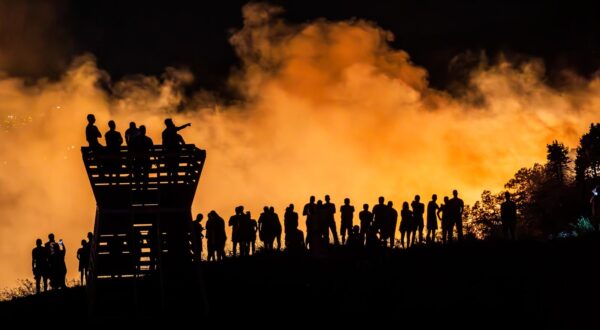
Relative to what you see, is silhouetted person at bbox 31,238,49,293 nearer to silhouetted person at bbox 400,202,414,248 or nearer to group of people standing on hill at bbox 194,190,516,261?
group of people standing on hill at bbox 194,190,516,261

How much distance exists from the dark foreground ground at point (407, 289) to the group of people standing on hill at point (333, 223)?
1012 millimetres

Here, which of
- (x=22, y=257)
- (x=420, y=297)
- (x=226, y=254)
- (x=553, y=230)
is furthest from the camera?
(x=22, y=257)

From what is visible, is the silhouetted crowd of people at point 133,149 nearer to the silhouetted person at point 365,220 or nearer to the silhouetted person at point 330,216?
the silhouetted person at point 330,216

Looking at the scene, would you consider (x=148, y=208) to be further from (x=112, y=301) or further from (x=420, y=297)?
(x=420, y=297)

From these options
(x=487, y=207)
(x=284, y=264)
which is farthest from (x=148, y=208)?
(x=487, y=207)

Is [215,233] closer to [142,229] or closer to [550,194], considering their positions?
[142,229]

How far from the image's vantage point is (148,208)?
82.8 feet

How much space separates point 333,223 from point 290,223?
60.7 inches

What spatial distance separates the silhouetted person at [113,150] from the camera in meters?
24.4

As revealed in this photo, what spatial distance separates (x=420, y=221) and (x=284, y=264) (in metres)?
5.22

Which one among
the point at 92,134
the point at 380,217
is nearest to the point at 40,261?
the point at 92,134

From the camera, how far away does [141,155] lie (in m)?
24.5

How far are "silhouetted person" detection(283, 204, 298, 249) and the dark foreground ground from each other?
828 mm

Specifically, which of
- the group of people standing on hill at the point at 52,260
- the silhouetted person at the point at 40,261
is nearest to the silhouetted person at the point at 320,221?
the group of people standing on hill at the point at 52,260
